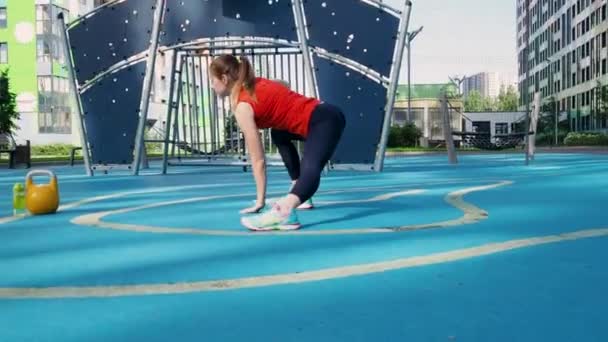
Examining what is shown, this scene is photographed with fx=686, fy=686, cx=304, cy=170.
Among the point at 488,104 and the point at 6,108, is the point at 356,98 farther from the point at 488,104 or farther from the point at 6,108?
the point at 488,104

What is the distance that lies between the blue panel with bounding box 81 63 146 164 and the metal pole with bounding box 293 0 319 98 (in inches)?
129

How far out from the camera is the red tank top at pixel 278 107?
483cm

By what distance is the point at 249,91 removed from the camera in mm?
4797

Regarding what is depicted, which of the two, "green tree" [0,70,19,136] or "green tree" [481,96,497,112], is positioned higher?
"green tree" [481,96,497,112]

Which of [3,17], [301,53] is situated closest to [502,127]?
[3,17]

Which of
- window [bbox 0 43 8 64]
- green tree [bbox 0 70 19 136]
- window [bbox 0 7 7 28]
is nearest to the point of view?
green tree [bbox 0 70 19 136]

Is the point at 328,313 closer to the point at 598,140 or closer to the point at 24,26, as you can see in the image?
the point at 598,140

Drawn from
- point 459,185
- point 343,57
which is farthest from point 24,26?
point 459,185

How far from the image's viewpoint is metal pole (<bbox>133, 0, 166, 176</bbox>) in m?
13.2

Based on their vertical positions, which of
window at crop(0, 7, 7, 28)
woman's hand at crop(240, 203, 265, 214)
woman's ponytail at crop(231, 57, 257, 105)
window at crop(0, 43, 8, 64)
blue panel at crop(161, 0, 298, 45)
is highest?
window at crop(0, 7, 7, 28)

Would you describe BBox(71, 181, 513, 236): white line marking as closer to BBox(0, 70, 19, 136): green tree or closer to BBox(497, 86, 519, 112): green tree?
BBox(0, 70, 19, 136): green tree

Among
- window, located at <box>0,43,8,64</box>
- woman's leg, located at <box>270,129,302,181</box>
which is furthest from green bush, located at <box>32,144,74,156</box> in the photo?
woman's leg, located at <box>270,129,302,181</box>

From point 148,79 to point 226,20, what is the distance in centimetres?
190

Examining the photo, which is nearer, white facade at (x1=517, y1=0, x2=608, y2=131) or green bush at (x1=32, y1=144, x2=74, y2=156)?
green bush at (x1=32, y1=144, x2=74, y2=156)
